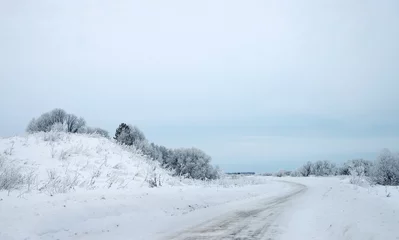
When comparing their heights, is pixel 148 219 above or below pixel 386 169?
below

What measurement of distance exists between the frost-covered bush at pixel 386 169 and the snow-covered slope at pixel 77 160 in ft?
108

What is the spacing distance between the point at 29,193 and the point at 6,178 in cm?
146

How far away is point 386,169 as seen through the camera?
45094 millimetres

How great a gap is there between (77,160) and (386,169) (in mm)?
40363

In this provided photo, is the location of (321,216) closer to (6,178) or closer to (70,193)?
(70,193)

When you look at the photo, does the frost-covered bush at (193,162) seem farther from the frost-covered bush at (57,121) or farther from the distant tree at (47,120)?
the distant tree at (47,120)

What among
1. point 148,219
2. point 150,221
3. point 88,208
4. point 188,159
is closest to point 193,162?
point 188,159

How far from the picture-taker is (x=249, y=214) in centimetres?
1309

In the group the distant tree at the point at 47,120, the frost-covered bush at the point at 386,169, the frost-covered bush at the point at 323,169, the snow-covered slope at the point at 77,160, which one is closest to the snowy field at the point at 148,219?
the snow-covered slope at the point at 77,160

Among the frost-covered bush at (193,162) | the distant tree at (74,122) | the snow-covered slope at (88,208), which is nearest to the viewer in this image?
the snow-covered slope at (88,208)

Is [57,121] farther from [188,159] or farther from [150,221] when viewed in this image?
[150,221]

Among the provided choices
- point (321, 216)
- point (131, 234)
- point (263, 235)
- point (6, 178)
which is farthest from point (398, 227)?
point (6, 178)

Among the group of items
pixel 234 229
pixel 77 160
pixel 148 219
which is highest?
pixel 77 160

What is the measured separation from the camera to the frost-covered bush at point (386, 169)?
146 ft
